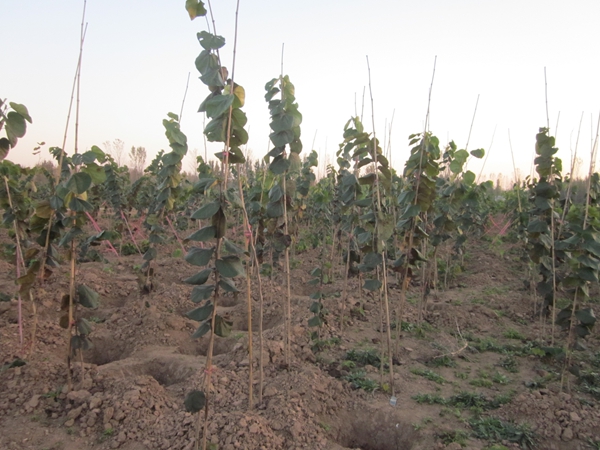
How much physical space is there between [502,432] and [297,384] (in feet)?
5.95

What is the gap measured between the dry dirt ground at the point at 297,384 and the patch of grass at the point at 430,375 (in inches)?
0.6

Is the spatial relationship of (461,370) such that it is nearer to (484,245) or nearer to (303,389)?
(303,389)

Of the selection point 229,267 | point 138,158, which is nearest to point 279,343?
point 229,267

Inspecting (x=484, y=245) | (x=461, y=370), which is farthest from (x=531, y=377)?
(x=484, y=245)

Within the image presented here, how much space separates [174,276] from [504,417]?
23.0 feet

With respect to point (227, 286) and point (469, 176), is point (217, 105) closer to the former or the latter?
point (227, 286)

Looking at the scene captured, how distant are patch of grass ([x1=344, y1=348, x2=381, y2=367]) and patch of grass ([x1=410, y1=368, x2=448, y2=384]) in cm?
42

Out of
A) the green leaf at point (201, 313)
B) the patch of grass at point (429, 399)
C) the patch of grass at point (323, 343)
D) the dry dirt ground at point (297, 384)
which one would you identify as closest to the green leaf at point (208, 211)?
the green leaf at point (201, 313)

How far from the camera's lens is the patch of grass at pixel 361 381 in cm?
416

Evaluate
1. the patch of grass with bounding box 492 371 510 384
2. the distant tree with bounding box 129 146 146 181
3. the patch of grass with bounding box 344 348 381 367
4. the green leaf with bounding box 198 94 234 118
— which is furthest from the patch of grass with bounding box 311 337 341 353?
the distant tree with bounding box 129 146 146 181

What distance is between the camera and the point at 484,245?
1340cm

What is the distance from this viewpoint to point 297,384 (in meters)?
4.00

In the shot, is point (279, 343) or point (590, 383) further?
point (279, 343)

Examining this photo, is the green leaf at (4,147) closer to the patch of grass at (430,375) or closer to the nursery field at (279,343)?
the nursery field at (279,343)
